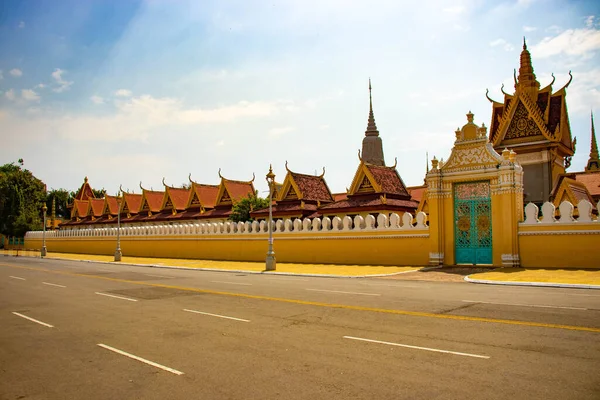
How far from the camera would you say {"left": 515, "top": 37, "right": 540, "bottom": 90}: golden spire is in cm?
3206

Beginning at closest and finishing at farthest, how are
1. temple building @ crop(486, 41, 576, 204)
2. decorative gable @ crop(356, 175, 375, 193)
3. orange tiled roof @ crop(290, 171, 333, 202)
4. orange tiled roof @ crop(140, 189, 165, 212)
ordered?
temple building @ crop(486, 41, 576, 204)
decorative gable @ crop(356, 175, 375, 193)
orange tiled roof @ crop(290, 171, 333, 202)
orange tiled roof @ crop(140, 189, 165, 212)

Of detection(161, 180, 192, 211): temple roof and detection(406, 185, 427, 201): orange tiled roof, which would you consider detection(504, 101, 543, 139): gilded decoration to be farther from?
detection(161, 180, 192, 211): temple roof

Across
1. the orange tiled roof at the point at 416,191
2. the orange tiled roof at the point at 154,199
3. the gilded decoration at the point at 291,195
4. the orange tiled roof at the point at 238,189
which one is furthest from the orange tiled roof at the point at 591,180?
the orange tiled roof at the point at 154,199

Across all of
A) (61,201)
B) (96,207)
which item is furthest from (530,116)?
(61,201)

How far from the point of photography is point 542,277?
16875mm

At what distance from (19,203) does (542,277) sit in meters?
73.2

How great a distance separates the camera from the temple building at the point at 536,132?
29.5 m

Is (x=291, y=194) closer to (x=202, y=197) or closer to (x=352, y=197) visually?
(x=352, y=197)

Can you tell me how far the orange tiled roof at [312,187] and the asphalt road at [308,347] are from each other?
25.8m

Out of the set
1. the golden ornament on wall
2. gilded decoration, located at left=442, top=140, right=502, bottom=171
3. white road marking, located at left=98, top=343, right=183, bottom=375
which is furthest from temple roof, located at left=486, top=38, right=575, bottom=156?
white road marking, located at left=98, top=343, right=183, bottom=375

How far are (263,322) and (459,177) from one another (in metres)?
15.6

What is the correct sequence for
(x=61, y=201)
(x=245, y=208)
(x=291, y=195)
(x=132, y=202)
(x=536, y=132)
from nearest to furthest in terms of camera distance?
(x=536, y=132), (x=291, y=195), (x=245, y=208), (x=132, y=202), (x=61, y=201)

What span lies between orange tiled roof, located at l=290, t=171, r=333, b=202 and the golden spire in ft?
52.8

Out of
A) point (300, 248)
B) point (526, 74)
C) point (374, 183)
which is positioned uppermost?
point (526, 74)
